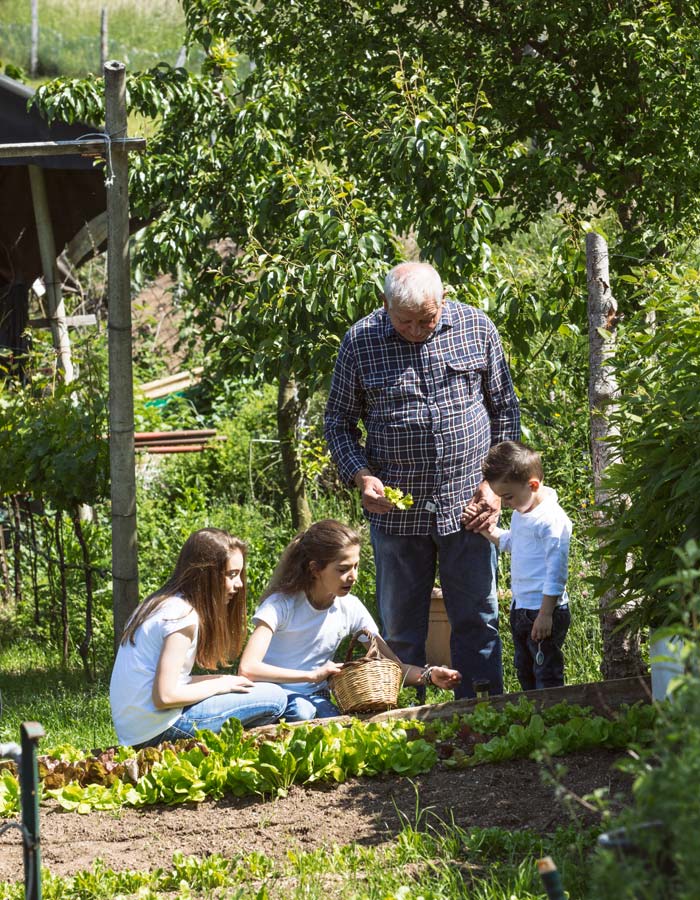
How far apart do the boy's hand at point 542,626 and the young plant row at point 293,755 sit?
56 centimetres

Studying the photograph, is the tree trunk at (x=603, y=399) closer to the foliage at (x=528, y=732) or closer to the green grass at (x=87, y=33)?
the foliage at (x=528, y=732)

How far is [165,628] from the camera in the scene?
3979mm

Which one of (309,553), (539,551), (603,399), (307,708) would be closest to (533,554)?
(539,551)

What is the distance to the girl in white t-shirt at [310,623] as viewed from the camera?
429cm

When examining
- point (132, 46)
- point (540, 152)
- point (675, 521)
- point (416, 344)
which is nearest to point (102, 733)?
point (416, 344)

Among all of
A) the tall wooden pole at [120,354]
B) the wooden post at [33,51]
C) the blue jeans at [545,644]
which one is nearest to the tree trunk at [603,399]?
the blue jeans at [545,644]

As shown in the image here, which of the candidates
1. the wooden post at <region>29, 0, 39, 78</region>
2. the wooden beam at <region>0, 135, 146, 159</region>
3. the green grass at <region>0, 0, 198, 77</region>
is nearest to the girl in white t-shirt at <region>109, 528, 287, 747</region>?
the wooden beam at <region>0, 135, 146, 159</region>

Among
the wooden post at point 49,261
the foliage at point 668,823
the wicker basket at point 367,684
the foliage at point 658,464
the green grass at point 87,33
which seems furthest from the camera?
the green grass at point 87,33

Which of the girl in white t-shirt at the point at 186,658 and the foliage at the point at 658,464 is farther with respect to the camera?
the girl in white t-shirt at the point at 186,658

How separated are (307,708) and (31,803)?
201 centimetres

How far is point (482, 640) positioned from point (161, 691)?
4.83ft

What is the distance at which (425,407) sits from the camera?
459 centimetres

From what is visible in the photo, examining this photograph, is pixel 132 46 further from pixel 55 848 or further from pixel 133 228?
pixel 55 848

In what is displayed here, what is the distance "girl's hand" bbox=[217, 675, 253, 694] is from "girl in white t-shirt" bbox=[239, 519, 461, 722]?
0.27 ft
